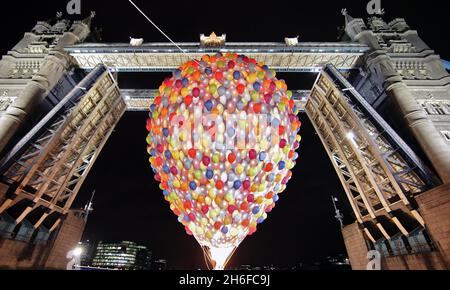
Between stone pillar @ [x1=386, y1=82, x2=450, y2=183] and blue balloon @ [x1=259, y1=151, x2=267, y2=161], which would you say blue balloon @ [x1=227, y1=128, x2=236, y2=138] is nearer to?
blue balloon @ [x1=259, y1=151, x2=267, y2=161]

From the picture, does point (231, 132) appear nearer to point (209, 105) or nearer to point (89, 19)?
point (209, 105)

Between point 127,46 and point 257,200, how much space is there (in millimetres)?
17581

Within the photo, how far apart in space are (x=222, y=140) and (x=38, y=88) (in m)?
→ 15.9

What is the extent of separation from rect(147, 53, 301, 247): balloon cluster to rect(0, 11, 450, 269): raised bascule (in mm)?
9503

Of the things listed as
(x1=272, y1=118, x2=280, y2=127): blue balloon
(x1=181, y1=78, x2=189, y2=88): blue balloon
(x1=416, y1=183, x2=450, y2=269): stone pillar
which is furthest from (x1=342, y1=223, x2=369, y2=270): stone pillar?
(x1=181, y1=78, x2=189, y2=88): blue balloon

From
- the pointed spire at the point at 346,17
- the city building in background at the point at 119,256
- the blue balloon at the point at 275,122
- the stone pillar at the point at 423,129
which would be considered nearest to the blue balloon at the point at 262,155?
the blue balloon at the point at 275,122

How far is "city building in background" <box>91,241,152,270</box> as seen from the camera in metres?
107

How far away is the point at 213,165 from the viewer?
571 centimetres

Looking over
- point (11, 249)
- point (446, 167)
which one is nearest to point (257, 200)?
point (446, 167)

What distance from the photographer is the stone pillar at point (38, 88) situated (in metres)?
12.7

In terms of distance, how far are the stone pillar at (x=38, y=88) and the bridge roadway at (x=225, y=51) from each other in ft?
4.18

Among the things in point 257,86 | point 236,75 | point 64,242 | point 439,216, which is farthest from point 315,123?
point 64,242

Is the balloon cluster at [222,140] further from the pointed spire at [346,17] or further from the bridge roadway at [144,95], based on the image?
the pointed spire at [346,17]

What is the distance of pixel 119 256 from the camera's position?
108812 mm
